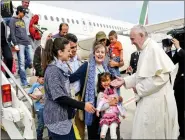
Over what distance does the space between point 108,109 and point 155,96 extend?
783 millimetres

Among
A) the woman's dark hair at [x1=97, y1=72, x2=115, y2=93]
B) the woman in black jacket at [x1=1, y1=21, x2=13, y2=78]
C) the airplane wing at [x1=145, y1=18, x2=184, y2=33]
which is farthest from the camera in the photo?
the airplane wing at [x1=145, y1=18, x2=184, y2=33]

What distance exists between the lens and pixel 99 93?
3480 millimetres

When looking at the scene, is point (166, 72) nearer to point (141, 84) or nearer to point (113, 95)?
point (141, 84)

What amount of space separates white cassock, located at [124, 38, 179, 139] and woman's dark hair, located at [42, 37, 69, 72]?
32.1 inches

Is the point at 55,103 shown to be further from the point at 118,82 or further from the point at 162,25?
the point at 162,25

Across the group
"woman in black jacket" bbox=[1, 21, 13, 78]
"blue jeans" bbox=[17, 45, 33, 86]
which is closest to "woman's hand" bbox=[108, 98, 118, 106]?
"blue jeans" bbox=[17, 45, 33, 86]

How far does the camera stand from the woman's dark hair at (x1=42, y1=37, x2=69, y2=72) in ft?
8.78

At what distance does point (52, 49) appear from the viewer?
271 centimetres

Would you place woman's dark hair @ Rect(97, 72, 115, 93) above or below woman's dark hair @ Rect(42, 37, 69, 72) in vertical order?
below

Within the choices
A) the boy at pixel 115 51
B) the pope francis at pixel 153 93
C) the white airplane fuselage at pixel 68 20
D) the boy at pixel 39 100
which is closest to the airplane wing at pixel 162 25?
the white airplane fuselage at pixel 68 20

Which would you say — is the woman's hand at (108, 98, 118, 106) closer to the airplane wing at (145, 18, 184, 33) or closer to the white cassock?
the white cassock

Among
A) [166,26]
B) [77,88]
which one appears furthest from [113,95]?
[166,26]

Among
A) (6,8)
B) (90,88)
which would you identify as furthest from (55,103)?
(6,8)

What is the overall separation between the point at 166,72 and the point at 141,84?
27 centimetres
